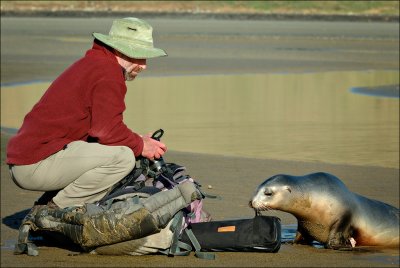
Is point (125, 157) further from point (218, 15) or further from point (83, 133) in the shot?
point (218, 15)

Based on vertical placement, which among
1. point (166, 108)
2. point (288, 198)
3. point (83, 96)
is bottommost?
point (166, 108)

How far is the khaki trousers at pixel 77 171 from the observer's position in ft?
22.2

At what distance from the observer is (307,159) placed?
11.9 m

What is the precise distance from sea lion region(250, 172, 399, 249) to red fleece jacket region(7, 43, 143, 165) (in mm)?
967

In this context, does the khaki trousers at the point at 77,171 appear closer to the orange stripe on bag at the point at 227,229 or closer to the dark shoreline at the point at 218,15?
the orange stripe on bag at the point at 227,229

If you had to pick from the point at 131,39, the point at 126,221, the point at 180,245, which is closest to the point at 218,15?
the point at 131,39

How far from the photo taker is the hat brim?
22.3 feet

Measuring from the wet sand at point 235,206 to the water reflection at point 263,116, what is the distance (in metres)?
0.76

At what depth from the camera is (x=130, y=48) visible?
681 cm

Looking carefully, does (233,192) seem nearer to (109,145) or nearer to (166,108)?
(109,145)

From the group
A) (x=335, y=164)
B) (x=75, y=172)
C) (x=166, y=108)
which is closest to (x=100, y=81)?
(x=75, y=172)

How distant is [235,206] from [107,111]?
231 cm

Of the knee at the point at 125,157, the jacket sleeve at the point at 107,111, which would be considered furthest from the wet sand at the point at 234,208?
the jacket sleeve at the point at 107,111

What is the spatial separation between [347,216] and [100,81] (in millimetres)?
1823
